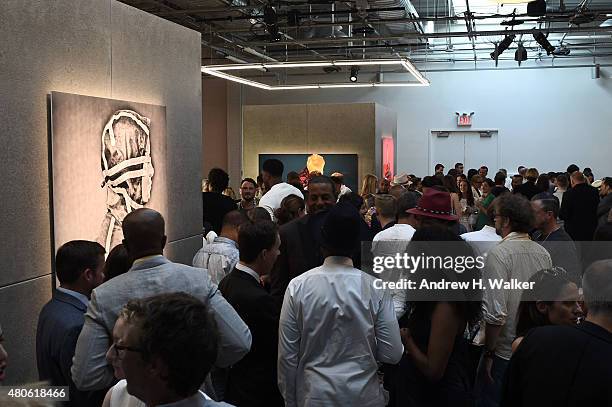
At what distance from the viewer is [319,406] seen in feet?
9.96

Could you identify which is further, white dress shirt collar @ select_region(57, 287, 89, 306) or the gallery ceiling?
the gallery ceiling

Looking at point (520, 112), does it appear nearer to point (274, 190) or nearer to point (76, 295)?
point (274, 190)

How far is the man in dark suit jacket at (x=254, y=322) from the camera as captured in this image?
3363 mm

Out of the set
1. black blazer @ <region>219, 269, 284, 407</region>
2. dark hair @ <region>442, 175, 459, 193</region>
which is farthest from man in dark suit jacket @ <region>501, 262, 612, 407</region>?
dark hair @ <region>442, 175, 459, 193</region>

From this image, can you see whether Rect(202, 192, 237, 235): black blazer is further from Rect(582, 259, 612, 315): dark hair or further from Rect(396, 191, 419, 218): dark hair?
Rect(582, 259, 612, 315): dark hair

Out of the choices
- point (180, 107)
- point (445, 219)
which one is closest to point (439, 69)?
point (180, 107)

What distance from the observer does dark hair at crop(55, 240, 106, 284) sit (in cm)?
312

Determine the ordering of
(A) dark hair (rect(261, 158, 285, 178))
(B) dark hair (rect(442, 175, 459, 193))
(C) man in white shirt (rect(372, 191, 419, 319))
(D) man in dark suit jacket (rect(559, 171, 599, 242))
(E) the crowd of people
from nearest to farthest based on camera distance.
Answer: (E) the crowd of people → (C) man in white shirt (rect(372, 191, 419, 319)) → (A) dark hair (rect(261, 158, 285, 178)) → (B) dark hair (rect(442, 175, 459, 193)) → (D) man in dark suit jacket (rect(559, 171, 599, 242))

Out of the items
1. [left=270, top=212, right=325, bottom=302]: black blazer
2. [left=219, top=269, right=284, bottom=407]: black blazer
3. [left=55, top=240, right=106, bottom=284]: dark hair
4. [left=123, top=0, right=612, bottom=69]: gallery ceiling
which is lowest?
[left=219, top=269, right=284, bottom=407]: black blazer

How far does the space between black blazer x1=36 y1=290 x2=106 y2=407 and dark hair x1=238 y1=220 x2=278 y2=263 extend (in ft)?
2.75

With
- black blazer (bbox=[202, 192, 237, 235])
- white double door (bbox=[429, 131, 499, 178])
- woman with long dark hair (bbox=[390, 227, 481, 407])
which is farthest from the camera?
white double door (bbox=[429, 131, 499, 178])

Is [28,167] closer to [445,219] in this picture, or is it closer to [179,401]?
[445,219]

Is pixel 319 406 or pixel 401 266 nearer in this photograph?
pixel 319 406

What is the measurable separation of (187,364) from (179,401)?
0.30 feet
